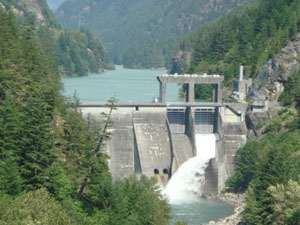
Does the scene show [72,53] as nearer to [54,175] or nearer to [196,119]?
[196,119]

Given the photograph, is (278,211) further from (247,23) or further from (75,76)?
(75,76)

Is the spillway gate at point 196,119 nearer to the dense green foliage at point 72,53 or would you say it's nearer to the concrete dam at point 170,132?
the concrete dam at point 170,132

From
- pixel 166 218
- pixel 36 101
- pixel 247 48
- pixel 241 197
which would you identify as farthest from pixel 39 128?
pixel 247 48

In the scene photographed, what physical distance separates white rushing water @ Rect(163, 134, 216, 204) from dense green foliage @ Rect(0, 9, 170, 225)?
47.7 feet

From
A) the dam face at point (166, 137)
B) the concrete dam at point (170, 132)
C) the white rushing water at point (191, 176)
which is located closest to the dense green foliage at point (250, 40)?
the concrete dam at point (170, 132)

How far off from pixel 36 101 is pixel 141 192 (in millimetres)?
10519

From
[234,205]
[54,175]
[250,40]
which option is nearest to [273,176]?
[234,205]

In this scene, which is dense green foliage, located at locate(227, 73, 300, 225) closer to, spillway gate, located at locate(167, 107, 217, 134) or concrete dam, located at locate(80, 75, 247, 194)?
Result: concrete dam, located at locate(80, 75, 247, 194)

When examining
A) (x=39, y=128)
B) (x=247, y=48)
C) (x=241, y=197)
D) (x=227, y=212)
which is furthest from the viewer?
(x=247, y=48)

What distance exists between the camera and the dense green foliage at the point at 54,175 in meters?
29.4

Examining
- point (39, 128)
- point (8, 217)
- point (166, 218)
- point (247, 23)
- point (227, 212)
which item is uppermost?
point (247, 23)

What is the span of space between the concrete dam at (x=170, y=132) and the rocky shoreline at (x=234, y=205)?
2099 millimetres

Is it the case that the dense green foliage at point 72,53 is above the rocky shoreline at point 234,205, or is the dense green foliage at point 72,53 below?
above

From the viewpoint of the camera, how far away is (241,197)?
187 feet
